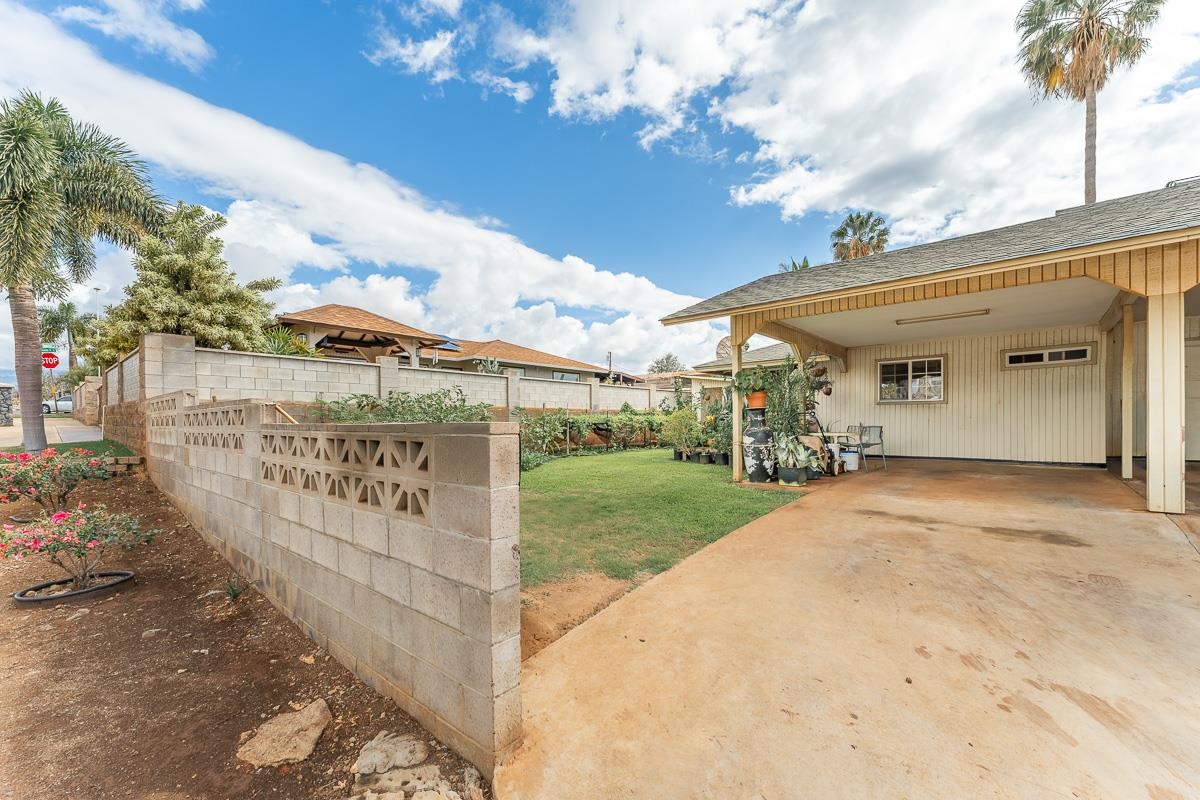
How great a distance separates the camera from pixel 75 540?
10.5 feet

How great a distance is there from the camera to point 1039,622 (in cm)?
226

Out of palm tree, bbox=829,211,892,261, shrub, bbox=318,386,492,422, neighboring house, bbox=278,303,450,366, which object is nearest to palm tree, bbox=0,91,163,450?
neighboring house, bbox=278,303,450,366

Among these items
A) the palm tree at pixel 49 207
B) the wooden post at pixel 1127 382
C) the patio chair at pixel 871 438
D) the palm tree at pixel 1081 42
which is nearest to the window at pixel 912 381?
→ the patio chair at pixel 871 438

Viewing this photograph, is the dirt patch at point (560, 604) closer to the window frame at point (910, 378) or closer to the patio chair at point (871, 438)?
the patio chair at point (871, 438)

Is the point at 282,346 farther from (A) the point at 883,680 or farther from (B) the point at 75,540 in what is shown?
(A) the point at 883,680

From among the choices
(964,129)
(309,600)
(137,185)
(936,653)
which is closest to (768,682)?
(936,653)

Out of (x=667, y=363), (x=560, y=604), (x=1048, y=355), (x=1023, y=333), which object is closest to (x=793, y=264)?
(x=1023, y=333)

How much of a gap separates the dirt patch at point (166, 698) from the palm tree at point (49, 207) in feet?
22.8

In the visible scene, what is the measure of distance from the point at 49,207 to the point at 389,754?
10883 millimetres

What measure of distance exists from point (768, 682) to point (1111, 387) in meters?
10.1

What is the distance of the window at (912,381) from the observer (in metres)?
9.08

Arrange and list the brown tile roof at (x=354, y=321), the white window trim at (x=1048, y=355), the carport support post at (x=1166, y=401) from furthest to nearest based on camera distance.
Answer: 1. the brown tile roof at (x=354, y=321)
2. the white window trim at (x=1048, y=355)
3. the carport support post at (x=1166, y=401)

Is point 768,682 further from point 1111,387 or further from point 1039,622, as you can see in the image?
Answer: point 1111,387

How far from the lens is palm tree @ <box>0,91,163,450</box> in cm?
692
